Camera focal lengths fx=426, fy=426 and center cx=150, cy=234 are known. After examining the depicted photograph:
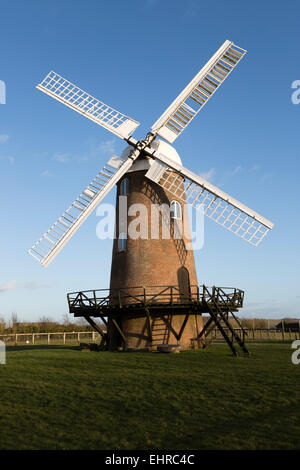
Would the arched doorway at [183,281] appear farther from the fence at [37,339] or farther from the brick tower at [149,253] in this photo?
the fence at [37,339]

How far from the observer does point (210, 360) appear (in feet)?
53.9

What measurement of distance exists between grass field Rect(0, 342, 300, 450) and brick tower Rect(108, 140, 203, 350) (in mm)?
4220

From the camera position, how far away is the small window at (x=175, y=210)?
826 inches

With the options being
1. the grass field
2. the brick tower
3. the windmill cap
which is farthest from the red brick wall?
the grass field

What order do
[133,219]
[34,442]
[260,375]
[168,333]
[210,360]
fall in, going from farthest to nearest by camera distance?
[133,219] < [168,333] < [210,360] < [260,375] < [34,442]

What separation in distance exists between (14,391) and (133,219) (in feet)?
36.1

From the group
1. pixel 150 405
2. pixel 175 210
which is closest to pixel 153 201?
pixel 175 210

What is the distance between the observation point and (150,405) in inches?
396

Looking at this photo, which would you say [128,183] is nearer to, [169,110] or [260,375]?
[169,110]

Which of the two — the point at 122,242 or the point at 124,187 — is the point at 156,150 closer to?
the point at 124,187

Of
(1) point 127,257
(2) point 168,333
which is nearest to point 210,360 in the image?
(2) point 168,333

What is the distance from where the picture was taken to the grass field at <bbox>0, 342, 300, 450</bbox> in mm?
7863

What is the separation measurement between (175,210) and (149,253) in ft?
8.50

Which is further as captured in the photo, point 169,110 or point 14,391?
point 169,110
